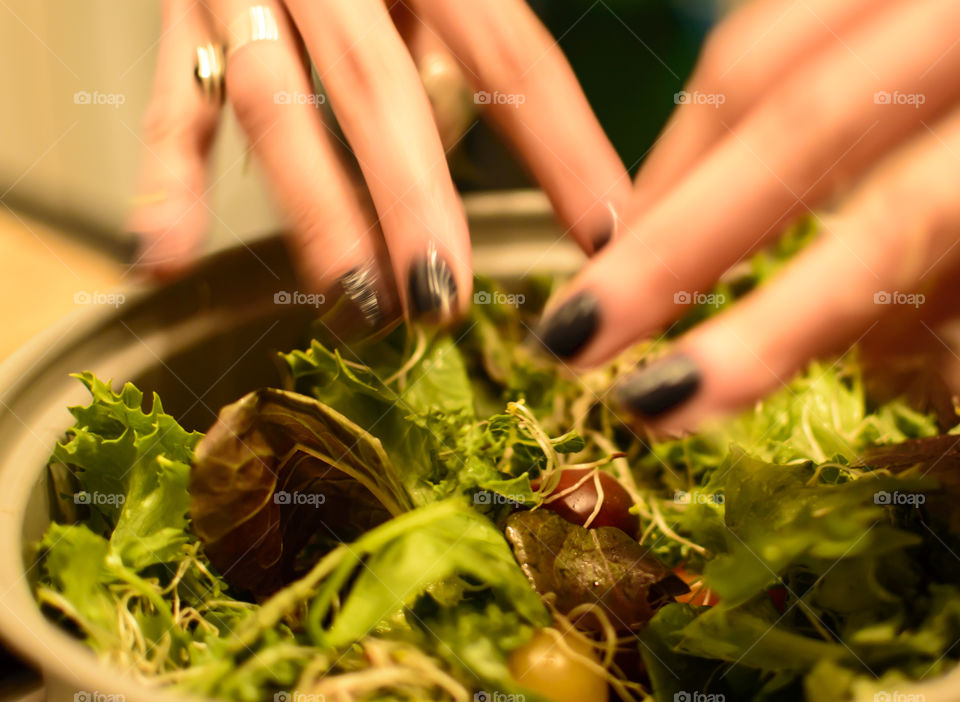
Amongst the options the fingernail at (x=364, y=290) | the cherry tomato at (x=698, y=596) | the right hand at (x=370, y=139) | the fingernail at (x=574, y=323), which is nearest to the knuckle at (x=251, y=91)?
the right hand at (x=370, y=139)

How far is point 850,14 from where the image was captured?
1.34 ft

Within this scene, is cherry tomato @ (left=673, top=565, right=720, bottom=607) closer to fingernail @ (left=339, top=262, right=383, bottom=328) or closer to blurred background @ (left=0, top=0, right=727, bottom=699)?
fingernail @ (left=339, top=262, right=383, bottom=328)

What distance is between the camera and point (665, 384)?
12.1 inches

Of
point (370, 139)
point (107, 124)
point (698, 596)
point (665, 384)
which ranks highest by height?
point (107, 124)

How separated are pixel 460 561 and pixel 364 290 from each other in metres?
0.17

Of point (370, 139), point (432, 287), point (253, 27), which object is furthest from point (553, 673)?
point (253, 27)

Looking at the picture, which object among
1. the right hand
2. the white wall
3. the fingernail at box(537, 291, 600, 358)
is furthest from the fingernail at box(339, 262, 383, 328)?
the white wall

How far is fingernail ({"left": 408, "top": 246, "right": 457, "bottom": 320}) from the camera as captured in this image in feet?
1.24

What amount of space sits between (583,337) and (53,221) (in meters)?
0.85

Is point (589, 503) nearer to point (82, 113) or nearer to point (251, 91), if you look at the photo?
point (251, 91)

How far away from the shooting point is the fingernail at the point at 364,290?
421 millimetres

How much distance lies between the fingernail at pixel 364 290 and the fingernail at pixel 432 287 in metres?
0.04

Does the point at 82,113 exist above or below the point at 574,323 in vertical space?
above

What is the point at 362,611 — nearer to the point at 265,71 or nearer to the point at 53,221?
the point at 265,71
